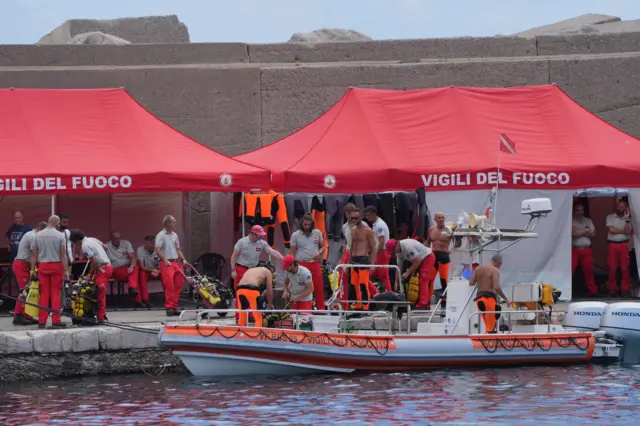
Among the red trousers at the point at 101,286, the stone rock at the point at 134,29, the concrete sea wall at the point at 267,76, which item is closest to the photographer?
the red trousers at the point at 101,286

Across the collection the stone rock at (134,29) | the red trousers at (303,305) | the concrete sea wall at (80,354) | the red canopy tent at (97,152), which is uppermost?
the stone rock at (134,29)

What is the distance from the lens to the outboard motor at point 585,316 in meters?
18.0

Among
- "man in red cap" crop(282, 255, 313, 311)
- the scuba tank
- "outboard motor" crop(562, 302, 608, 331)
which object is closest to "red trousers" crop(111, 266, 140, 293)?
the scuba tank

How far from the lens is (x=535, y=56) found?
25719 mm

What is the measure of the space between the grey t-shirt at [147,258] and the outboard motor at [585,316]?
22.3ft

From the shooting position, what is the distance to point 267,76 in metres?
25.0

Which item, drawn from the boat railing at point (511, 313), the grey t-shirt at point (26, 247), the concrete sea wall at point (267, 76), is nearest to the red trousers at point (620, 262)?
the concrete sea wall at point (267, 76)

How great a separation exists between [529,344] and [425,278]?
3018 millimetres

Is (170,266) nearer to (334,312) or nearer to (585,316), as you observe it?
(334,312)

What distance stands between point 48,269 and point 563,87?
11.3m

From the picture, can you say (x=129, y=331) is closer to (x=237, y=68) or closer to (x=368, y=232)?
(x=368, y=232)

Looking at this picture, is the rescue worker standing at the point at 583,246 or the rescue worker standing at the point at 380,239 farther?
the rescue worker standing at the point at 583,246

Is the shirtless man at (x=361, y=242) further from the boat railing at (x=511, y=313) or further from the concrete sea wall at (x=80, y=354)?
the concrete sea wall at (x=80, y=354)

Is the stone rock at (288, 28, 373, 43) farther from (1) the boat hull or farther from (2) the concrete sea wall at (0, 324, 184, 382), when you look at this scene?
(1) the boat hull
